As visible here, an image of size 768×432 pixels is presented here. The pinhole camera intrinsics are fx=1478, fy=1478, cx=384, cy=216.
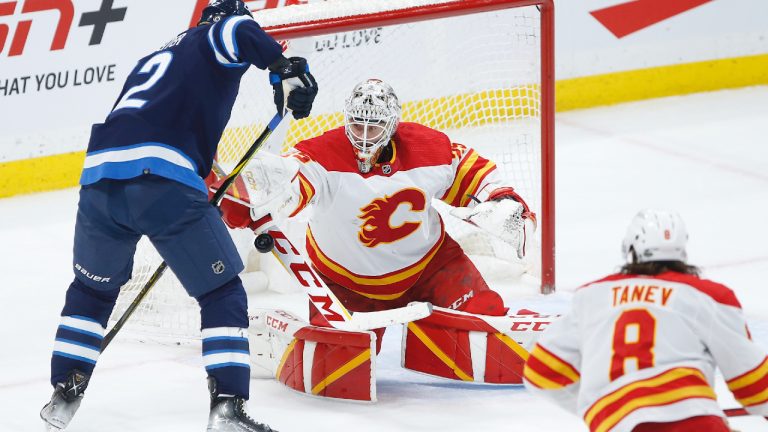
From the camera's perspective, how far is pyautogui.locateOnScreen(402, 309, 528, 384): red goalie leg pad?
13.5 ft

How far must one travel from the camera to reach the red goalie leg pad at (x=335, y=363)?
13.1 ft

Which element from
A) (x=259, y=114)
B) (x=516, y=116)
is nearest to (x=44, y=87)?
(x=259, y=114)

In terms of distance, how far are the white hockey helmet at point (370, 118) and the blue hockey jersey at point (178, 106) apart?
0.50m

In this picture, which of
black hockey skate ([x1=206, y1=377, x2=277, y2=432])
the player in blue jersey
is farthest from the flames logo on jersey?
black hockey skate ([x1=206, y1=377, x2=277, y2=432])

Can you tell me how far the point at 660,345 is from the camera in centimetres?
269

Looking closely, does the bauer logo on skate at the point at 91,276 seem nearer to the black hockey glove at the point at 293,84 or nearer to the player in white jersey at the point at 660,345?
the black hockey glove at the point at 293,84

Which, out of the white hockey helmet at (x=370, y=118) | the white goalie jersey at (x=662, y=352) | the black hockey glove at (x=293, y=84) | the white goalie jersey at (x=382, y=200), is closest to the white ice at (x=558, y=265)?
the white goalie jersey at (x=382, y=200)

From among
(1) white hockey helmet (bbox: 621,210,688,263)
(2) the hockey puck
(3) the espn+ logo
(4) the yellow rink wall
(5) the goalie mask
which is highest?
(4) the yellow rink wall

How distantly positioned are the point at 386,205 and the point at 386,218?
4cm

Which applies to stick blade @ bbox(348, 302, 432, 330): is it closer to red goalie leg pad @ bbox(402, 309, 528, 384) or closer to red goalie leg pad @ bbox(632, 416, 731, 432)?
red goalie leg pad @ bbox(402, 309, 528, 384)

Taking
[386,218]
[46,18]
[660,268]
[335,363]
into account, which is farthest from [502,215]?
[46,18]

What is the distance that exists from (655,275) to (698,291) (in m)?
0.10

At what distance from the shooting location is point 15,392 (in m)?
4.26

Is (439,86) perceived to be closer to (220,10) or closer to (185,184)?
(220,10)
